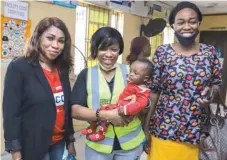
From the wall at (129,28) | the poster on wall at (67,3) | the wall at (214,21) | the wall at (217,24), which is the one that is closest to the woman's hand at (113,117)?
the poster on wall at (67,3)

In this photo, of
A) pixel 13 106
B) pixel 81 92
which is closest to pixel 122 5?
pixel 81 92

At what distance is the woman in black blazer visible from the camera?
130 cm

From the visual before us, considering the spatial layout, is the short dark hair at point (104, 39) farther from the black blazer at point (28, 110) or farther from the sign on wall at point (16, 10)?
the sign on wall at point (16, 10)

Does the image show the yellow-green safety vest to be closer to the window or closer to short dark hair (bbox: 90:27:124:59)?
short dark hair (bbox: 90:27:124:59)

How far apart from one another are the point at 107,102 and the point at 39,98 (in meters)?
0.36

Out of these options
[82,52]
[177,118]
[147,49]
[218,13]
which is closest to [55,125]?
[177,118]

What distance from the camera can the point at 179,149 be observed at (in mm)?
1389

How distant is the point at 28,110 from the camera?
52.7 inches

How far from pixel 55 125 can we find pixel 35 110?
0.54 feet

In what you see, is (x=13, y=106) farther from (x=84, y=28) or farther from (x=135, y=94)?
(x=84, y=28)

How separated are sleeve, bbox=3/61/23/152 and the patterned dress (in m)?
0.74

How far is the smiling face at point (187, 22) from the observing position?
4.37 feet

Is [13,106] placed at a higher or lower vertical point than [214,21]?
lower

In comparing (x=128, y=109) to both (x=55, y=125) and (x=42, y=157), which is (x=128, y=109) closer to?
(x=55, y=125)
